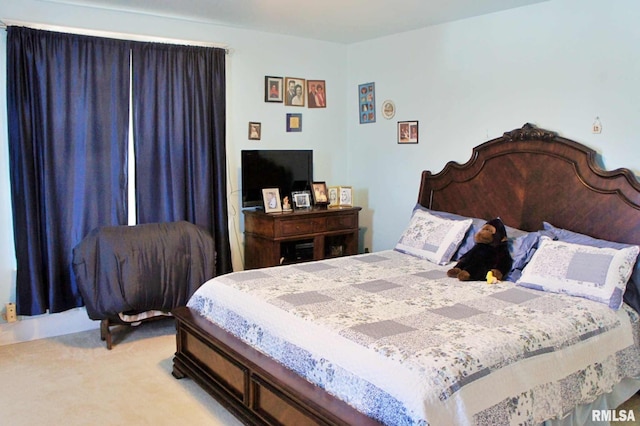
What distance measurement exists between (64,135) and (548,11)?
3.60m

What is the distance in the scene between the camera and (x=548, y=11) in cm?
375

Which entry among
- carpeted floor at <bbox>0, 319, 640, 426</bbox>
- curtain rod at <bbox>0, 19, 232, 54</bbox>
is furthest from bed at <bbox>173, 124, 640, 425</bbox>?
curtain rod at <bbox>0, 19, 232, 54</bbox>

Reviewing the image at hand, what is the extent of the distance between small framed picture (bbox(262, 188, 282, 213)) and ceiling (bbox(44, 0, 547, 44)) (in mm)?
1440

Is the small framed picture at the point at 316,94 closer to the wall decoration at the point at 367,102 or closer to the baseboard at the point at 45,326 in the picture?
the wall decoration at the point at 367,102

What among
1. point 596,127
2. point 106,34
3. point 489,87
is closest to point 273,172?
point 106,34

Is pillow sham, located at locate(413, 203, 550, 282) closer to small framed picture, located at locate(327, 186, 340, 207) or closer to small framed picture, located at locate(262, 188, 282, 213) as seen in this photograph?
small framed picture, located at locate(327, 186, 340, 207)

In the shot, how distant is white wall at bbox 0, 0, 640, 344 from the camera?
137 inches

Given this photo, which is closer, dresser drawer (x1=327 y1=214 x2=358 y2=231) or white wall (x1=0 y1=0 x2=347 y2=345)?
white wall (x1=0 y1=0 x2=347 y2=345)

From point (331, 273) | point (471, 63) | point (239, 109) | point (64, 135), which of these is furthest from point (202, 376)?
point (471, 63)

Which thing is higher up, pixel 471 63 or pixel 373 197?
pixel 471 63

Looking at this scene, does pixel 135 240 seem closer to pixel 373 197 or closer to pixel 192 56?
pixel 192 56

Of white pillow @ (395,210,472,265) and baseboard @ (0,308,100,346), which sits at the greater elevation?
white pillow @ (395,210,472,265)

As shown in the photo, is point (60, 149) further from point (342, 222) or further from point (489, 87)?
point (489, 87)

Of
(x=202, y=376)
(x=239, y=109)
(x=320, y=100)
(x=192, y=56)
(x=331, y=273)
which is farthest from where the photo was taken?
(x=320, y=100)
